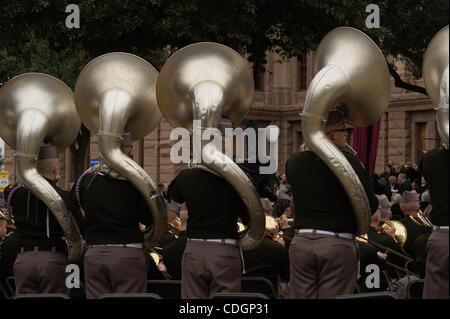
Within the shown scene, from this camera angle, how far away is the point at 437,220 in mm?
4844

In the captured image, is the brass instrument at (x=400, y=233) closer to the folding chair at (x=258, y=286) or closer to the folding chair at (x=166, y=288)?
the folding chair at (x=258, y=286)

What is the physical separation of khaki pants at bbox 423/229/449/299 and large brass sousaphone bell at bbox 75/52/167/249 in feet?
6.67

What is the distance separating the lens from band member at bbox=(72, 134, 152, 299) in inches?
234

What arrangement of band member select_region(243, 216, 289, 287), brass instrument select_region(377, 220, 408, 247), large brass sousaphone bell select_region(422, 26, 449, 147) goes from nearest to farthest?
large brass sousaphone bell select_region(422, 26, 449, 147), band member select_region(243, 216, 289, 287), brass instrument select_region(377, 220, 408, 247)

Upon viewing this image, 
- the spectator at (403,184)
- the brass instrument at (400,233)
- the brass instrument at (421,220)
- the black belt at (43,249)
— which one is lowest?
the black belt at (43,249)

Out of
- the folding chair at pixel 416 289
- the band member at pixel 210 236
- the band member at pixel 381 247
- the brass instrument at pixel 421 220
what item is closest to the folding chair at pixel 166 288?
the band member at pixel 210 236

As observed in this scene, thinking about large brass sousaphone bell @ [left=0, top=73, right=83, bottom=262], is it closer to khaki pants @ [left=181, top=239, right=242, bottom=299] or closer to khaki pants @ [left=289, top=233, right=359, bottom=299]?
khaki pants @ [left=181, top=239, right=242, bottom=299]

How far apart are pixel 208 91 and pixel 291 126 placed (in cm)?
2642

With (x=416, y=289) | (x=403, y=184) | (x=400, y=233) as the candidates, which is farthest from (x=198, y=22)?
(x=416, y=289)

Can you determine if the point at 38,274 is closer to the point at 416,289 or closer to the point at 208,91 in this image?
the point at 208,91

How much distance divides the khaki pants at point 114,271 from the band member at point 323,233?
111 cm

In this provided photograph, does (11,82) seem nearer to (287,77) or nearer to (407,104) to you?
(407,104)

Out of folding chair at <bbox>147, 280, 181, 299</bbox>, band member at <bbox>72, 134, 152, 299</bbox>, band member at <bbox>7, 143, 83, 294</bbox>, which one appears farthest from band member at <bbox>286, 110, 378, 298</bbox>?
band member at <bbox>7, 143, 83, 294</bbox>

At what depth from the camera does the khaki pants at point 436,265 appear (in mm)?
4508
